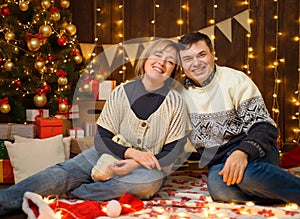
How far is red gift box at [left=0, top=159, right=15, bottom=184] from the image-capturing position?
263cm

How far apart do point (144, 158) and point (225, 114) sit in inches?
17.8

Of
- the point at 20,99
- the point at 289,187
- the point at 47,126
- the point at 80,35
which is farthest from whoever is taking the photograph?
the point at 80,35

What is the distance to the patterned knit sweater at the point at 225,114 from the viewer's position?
6.77ft

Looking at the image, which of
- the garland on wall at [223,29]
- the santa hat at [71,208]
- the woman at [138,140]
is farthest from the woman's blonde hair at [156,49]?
the garland on wall at [223,29]

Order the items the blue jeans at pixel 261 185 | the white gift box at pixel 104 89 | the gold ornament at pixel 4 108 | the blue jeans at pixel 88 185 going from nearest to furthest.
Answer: the blue jeans at pixel 261 185, the blue jeans at pixel 88 185, the gold ornament at pixel 4 108, the white gift box at pixel 104 89

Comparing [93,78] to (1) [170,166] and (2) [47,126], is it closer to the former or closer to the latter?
(2) [47,126]

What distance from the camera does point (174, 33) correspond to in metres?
3.50

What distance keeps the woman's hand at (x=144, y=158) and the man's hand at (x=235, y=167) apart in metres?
0.32

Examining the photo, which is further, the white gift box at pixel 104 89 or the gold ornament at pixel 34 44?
the white gift box at pixel 104 89

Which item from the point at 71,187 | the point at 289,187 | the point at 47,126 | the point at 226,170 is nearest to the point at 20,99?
the point at 47,126

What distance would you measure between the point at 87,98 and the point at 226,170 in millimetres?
1386

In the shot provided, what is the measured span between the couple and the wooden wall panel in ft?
4.46

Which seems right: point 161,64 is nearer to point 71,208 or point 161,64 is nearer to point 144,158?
point 144,158

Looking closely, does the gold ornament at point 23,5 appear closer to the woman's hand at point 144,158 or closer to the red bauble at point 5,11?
the red bauble at point 5,11
